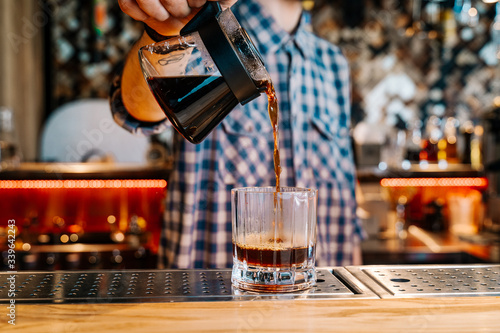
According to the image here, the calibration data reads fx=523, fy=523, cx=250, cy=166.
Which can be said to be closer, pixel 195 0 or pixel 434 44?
pixel 195 0

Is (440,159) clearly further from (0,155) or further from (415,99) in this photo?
(0,155)

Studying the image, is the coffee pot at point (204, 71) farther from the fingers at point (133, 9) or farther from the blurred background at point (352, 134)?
the blurred background at point (352, 134)

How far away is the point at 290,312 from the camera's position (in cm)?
74

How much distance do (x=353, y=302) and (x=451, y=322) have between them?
0.14 meters

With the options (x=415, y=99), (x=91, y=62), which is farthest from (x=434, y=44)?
(x=91, y=62)

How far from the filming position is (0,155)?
2.90m

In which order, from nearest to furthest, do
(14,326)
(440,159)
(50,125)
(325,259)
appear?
(14,326)
(325,259)
(440,159)
(50,125)

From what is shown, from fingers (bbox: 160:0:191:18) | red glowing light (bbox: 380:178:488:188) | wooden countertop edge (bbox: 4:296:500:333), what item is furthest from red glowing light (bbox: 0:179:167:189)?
wooden countertop edge (bbox: 4:296:500:333)

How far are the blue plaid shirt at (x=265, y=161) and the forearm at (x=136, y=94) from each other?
296mm

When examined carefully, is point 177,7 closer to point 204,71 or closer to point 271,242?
point 204,71

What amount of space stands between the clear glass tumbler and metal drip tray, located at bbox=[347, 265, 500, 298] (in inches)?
5.4

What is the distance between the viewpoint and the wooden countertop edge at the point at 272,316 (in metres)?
0.70

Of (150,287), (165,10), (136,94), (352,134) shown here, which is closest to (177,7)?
(165,10)

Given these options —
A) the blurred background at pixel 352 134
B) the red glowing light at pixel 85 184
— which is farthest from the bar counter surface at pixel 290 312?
the red glowing light at pixel 85 184
